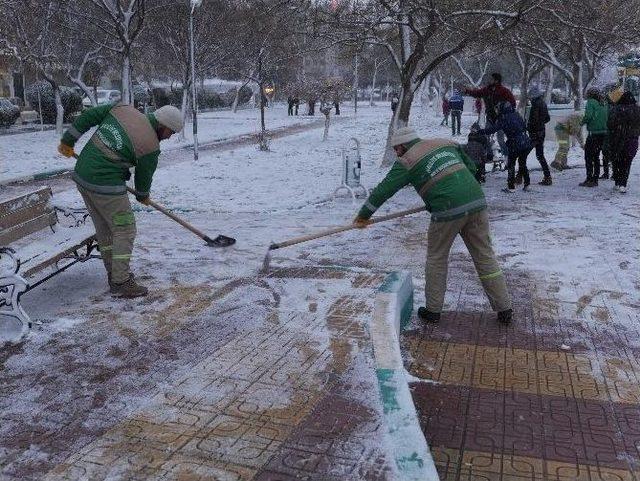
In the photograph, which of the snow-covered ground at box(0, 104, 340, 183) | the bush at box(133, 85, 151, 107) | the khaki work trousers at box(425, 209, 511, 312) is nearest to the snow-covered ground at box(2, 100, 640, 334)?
the khaki work trousers at box(425, 209, 511, 312)

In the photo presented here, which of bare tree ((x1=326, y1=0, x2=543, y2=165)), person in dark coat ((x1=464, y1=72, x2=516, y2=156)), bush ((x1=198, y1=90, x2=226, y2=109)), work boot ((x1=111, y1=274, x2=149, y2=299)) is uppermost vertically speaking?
bare tree ((x1=326, y1=0, x2=543, y2=165))

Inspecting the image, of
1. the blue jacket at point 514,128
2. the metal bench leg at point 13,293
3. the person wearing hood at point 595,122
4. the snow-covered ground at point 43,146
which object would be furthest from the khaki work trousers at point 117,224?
the snow-covered ground at point 43,146

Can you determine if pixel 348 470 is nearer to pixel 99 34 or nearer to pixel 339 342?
pixel 339 342

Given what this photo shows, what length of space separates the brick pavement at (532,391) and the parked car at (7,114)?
24431mm

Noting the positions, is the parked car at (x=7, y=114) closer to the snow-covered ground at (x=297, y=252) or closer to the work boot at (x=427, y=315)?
the snow-covered ground at (x=297, y=252)

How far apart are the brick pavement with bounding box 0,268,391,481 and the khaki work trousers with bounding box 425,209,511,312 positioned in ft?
1.63

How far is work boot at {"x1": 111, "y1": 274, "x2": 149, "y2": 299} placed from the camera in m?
5.17

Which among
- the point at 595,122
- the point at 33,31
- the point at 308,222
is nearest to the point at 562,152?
the point at 595,122

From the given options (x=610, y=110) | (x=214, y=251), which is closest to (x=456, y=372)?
(x=214, y=251)

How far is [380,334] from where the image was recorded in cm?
403

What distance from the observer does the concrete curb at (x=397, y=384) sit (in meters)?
2.76

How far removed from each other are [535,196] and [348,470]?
798cm

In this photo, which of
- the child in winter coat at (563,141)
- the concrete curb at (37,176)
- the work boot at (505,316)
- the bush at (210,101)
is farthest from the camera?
the bush at (210,101)

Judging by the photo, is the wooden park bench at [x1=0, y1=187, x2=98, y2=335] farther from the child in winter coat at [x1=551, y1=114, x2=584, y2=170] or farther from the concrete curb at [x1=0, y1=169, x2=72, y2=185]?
the child in winter coat at [x1=551, y1=114, x2=584, y2=170]
